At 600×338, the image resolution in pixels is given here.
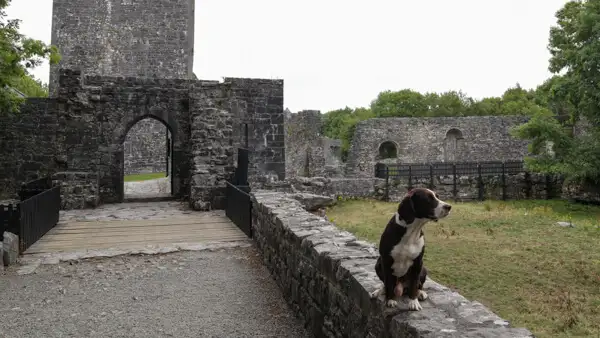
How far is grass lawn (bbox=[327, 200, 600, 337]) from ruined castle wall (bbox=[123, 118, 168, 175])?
1195 centimetres

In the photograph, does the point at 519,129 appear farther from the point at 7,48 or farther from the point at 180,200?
the point at 7,48

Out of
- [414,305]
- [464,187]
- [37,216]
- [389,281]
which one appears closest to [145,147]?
[464,187]

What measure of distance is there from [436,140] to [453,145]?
1597mm

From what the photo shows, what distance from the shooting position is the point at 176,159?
13375 mm

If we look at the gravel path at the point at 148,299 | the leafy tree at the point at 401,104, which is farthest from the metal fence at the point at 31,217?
the leafy tree at the point at 401,104

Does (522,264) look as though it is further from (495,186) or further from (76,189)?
(495,186)

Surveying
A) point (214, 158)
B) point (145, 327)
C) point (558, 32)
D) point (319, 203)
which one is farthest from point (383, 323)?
point (558, 32)

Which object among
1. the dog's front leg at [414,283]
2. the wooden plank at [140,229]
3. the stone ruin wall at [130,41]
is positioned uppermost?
the stone ruin wall at [130,41]

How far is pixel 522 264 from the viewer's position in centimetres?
714

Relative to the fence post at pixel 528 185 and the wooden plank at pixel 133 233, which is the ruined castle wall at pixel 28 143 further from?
the fence post at pixel 528 185

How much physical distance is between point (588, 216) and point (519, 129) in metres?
3.95

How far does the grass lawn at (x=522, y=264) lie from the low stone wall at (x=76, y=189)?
246 inches

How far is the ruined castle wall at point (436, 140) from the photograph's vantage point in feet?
102

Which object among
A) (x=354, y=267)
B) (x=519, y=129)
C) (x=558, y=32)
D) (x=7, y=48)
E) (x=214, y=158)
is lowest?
(x=354, y=267)
